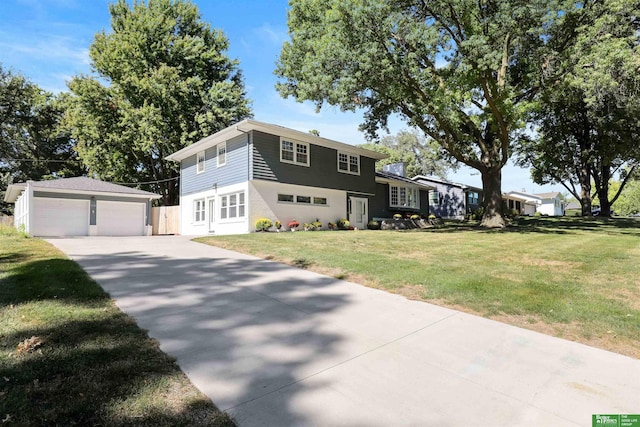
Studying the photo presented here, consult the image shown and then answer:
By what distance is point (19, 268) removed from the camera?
663cm

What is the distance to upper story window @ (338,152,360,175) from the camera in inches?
810

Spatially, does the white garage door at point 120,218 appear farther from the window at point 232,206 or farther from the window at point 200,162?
the window at point 232,206

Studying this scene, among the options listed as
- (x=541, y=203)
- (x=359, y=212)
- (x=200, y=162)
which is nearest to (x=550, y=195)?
(x=541, y=203)

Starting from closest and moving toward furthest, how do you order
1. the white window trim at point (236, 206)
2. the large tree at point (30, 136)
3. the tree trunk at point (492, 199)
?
the white window trim at point (236, 206)
the tree trunk at point (492, 199)
the large tree at point (30, 136)

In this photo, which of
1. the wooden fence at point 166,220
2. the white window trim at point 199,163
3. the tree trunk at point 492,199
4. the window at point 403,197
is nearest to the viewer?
the tree trunk at point 492,199

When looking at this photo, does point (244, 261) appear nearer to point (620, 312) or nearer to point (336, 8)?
point (620, 312)

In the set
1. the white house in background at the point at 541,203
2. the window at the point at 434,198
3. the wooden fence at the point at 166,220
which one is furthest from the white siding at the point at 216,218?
the white house in background at the point at 541,203

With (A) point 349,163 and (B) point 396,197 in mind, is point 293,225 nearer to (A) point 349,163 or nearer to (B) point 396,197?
(A) point 349,163

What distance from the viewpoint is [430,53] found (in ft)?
49.5

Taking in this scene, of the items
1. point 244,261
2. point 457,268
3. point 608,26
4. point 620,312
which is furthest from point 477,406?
point 608,26

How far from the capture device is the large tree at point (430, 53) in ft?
45.0

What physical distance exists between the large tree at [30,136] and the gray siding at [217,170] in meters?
16.1

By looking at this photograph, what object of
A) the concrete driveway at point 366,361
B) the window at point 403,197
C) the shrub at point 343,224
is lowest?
the concrete driveway at point 366,361

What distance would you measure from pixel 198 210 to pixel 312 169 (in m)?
7.23
